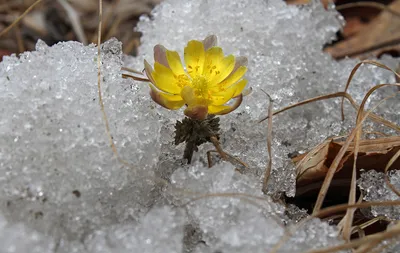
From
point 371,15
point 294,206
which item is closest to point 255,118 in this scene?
point 294,206

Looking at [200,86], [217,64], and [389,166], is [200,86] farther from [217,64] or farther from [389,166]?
[389,166]

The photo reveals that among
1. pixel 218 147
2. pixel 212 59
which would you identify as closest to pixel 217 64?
pixel 212 59

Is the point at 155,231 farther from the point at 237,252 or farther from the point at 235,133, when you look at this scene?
the point at 235,133

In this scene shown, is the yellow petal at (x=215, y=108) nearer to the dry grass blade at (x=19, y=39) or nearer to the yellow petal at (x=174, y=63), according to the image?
the yellow petal at (x=174, y=63)

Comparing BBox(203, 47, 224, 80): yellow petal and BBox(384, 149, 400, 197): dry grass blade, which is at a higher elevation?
BBox(203, 47, 224, 80): yellow petal

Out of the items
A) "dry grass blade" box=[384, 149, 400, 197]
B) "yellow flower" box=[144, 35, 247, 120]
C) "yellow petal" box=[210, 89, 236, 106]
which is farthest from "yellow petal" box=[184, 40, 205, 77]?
"dry grass blade" box=[384, 149, 400, 197]

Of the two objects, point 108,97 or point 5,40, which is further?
point 5,40

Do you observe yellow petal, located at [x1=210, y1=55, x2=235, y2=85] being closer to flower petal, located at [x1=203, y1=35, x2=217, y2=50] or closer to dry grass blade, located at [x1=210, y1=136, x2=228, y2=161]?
flower petal, located at [x1=203, y1=35, x2=217, y2=50]
